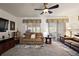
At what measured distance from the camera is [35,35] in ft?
27.3

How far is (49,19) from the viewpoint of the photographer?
969 cm

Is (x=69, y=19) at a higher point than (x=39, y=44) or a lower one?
higher

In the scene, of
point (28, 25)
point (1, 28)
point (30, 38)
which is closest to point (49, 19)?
point (28, 25)

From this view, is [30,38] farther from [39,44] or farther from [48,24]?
[48,24]

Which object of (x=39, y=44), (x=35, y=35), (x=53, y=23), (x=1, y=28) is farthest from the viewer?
(x=53, y=23)

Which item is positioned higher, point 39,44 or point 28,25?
point 28,25

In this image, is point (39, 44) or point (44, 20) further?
point (44, 20)

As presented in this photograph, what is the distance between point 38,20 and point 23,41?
8.65ft

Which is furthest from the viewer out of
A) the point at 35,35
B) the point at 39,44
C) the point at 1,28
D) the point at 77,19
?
the point at 77,19

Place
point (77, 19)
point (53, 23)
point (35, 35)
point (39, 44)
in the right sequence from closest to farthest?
point (39, 44) < point (35, 35) < point (77, 19) < point (53, 23)

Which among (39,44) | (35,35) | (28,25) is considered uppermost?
(28,25)

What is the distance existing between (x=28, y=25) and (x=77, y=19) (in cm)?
392

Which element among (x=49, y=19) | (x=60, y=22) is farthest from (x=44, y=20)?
(x=60, y=22)

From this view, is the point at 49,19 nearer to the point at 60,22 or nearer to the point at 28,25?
the point at 60,22
